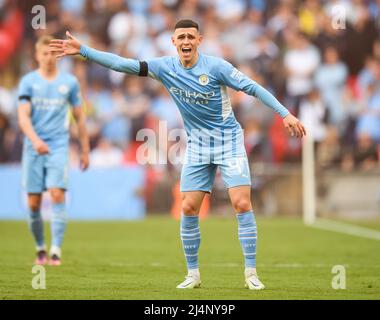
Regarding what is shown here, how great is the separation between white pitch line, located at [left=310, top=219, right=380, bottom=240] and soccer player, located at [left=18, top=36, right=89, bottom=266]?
6482mm

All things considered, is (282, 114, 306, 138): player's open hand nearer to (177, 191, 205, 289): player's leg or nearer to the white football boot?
(177, 191, 205, 289): player's leg

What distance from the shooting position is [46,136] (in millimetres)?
11930

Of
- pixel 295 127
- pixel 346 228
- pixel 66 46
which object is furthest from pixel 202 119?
pixel 346 228

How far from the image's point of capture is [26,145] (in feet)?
39.6

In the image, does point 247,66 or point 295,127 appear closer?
point 295,127

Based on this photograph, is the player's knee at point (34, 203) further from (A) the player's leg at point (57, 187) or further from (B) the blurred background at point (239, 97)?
(B) the blurred background at point (239, 97)

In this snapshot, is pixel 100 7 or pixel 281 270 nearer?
pixel 281 270

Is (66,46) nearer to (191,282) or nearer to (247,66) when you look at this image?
(191,282)

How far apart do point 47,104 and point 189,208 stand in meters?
3.52

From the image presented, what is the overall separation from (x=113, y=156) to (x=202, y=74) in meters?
12.8

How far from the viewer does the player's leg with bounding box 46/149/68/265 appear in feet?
38.6
